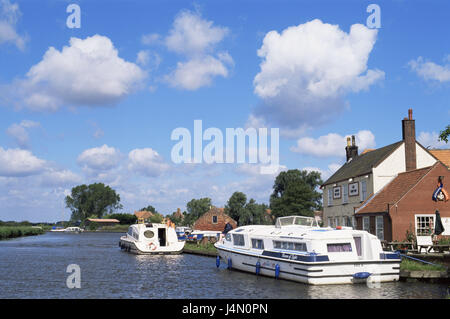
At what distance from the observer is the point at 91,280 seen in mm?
27969

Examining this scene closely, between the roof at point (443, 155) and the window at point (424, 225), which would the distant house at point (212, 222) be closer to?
the roof at point (443, 155)

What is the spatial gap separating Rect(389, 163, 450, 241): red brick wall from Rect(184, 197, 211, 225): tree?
98324mm

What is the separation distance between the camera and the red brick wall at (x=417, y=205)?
36281mm

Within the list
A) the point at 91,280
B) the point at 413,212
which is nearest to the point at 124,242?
the point at 91,280

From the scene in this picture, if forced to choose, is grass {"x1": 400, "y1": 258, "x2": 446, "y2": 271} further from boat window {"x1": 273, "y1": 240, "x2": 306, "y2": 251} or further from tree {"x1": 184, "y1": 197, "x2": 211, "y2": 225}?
tree {"x1": 184, "y1": 197, "x2": 211, "y2": 225}

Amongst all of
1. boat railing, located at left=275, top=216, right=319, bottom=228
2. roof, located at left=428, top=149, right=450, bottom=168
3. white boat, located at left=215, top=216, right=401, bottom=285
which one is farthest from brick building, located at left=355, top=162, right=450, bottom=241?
roof, located at left=428, top=149, right=450, bottom=168

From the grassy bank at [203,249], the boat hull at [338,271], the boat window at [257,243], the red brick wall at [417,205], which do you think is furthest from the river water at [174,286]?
the red brick wall at [417,205]

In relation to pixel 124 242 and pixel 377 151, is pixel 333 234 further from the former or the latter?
pixel 124 242

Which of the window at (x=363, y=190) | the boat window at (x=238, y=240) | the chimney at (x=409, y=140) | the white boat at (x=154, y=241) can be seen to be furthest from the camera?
the white boat at (x=154, y=241)

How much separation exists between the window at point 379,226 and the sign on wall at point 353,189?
854 centimetres

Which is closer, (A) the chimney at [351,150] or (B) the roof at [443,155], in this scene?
(B) the roof at [443,155]

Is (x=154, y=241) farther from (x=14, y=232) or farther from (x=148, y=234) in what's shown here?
(x=14, y=232)

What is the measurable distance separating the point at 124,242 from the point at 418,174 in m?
33.3

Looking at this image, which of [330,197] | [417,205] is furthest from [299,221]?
[330,197]
